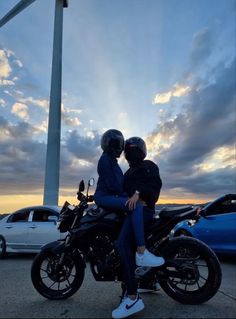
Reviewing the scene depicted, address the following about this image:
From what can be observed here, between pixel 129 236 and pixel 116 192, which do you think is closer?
pixel 129 236

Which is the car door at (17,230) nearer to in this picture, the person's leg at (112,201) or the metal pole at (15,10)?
the person's leg at (112,201)

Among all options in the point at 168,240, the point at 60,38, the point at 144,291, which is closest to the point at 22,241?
the point at 144,291

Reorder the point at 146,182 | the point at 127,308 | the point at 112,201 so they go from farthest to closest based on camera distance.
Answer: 1. the point at 146,182
2. the point at 112,201
3. the point at 127,308

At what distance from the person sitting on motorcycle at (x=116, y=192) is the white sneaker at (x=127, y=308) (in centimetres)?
38

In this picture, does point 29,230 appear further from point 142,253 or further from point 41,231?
point 142,253

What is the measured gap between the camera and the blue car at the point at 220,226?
8.93 m

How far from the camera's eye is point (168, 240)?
4508 millimetres

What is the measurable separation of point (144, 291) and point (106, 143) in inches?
74.8

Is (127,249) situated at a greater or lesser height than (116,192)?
lesser

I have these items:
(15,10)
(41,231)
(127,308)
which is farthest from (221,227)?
(15,10)

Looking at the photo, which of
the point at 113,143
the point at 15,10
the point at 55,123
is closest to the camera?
the point at 113,143

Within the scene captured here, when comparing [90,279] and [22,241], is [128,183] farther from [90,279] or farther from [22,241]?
[22,241]

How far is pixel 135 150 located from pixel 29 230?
6.79 metres

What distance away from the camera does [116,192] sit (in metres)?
4.44
